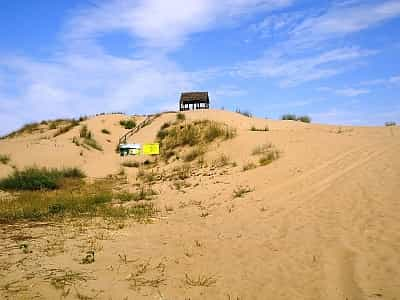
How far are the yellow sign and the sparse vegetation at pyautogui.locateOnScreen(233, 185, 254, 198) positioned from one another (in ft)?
35.6

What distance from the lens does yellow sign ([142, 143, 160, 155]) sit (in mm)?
22214

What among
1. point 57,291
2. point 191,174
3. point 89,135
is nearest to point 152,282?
point 57,291

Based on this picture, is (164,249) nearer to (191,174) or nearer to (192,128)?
(191,174)

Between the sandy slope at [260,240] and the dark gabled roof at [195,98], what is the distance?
18095mm

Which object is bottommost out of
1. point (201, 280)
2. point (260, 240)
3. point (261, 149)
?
point (201, 280)

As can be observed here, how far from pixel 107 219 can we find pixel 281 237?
4.07 meters

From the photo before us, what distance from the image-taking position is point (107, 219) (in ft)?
30.2

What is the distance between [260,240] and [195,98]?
25268 mm

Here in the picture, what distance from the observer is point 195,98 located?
31.6 m

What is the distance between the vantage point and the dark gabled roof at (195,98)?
31.5m

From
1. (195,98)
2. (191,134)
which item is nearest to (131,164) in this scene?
(191,134)

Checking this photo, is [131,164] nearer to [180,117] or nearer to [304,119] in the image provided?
[180,117]

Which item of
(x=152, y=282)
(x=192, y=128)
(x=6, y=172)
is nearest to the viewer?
(x=152, y=282)

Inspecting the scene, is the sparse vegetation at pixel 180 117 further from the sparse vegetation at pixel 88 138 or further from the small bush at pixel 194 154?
the small bush at pixel 194 154
